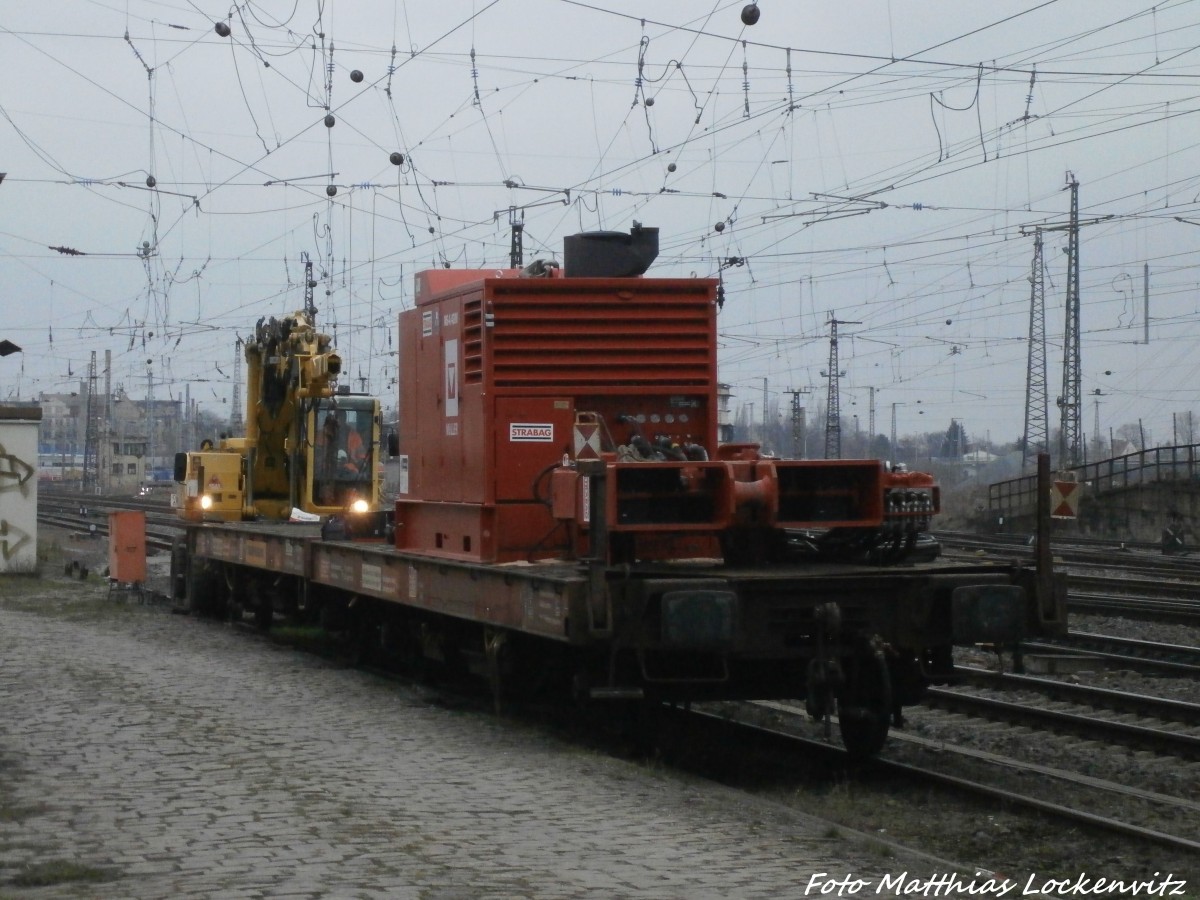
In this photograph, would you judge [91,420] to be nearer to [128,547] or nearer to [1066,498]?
[128,547]

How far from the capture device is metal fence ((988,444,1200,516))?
132 feet

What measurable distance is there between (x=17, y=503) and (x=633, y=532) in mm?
20595

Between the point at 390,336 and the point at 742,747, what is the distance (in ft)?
96.3

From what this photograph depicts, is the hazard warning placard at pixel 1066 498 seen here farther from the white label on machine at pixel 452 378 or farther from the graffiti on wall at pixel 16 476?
the graffiti on wall at pixel 16 476

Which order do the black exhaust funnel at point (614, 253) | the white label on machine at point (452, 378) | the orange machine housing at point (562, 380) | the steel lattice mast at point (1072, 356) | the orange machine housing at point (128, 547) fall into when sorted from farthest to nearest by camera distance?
the steel lattice mast at point (1072, 356)
the orange machine housing at point (128, 547)
the white label on machine at point (452, 378)
the black exhaust funnel at point (614, 253)
the orange machine housing at point (562, 380)

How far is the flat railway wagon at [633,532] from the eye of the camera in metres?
8.97

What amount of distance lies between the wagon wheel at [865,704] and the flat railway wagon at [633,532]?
2cm

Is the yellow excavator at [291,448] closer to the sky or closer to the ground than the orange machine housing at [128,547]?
closer to the sky

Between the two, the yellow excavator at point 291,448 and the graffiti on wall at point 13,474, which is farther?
the graffiti on wall at point 13,474

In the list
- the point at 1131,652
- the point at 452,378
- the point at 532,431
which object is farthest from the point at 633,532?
the point at 1131,652

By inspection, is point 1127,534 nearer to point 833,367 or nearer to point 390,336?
point 833,367

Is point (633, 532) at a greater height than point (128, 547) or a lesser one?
greater

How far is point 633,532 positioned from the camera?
9.25 m

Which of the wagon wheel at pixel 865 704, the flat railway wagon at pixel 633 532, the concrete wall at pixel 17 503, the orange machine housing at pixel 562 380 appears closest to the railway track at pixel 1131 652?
the wagon wheel at pixel 865 704
